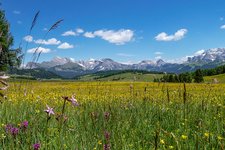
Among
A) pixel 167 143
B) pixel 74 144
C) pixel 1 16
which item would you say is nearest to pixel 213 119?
pixel 167 143

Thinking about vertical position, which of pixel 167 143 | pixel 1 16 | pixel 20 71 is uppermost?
pixel 1 16

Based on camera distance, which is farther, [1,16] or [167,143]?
[1,16]

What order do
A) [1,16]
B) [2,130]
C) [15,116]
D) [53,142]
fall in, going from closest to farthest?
[53,142] → [2,130] → [15,116] → [1,16]

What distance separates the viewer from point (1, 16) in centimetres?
4575

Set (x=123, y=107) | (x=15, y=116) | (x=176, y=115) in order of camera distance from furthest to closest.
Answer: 1. (x=123, y=107)
2. (x=176, y=115)
3. (x=15, y=116)

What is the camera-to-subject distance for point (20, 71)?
14.7 feet

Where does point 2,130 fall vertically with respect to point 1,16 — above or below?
below

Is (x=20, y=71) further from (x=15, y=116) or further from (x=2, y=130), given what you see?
(x=15, y=116)

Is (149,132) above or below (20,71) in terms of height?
below

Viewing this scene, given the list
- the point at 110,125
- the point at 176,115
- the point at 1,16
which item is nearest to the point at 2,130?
the point at 110,125

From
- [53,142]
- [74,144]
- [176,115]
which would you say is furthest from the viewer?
[176,115]

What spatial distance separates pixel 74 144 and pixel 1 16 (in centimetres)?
4663

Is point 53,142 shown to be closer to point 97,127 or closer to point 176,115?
point 97,127

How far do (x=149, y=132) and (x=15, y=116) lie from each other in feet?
8.71
